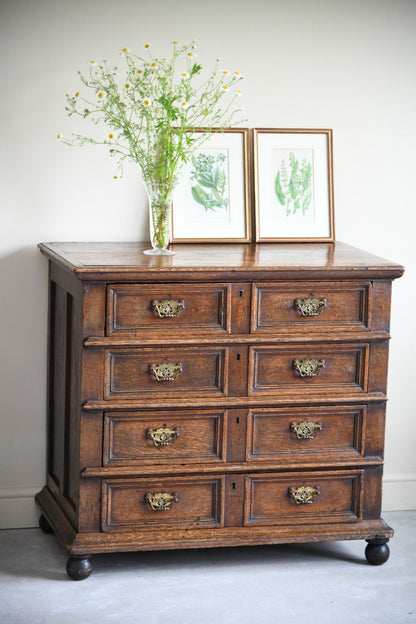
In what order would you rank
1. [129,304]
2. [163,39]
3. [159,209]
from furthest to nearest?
1. [163,39]
2. [159,209]
3. [129,304]

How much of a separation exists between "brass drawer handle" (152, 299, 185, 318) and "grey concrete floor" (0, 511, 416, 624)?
87 centimetres

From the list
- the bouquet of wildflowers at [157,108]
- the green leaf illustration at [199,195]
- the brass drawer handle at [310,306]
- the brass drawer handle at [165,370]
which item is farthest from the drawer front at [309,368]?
the green leaf illustration at [199,195]

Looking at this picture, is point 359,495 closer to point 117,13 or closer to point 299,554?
point 299,554

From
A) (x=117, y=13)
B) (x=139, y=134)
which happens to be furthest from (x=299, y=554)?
(x=117, y=13)

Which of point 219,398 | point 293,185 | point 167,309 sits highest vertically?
point 293,185

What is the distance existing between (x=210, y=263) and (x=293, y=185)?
696mm

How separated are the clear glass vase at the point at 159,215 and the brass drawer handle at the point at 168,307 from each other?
27 centimetres

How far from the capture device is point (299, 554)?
3.29 m

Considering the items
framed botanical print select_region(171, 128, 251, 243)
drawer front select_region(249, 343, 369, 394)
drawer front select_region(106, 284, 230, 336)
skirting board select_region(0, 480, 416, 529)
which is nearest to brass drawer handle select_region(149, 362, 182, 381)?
drawer front select_region(106, 284, 230, 336)

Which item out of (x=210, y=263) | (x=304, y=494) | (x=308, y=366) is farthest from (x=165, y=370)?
(x=304, y=494)

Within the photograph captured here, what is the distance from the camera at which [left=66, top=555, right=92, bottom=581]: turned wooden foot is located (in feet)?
9.85

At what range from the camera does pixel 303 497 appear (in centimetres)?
313

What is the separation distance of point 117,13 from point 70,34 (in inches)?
7.1

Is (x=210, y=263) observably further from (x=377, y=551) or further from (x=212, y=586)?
(x=377, y=551)
